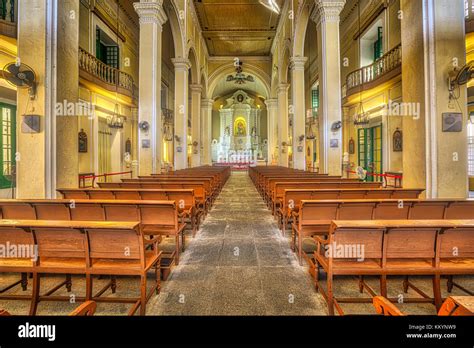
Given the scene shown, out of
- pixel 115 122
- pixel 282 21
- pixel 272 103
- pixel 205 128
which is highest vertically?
pixel 282 21

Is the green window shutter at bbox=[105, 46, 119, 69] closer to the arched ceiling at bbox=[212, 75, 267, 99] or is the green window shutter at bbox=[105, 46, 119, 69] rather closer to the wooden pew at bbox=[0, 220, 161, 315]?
the wooden pew at bbox=[0, 220, 161, 315]

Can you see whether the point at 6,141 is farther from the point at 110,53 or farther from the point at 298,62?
the point at 298,62

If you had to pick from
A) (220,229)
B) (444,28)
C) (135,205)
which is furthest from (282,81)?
(135,205)

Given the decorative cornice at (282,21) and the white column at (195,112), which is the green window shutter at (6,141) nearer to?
the white column at (195,112)

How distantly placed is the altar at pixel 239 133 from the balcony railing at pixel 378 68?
17152 millimetres

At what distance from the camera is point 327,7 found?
858cm

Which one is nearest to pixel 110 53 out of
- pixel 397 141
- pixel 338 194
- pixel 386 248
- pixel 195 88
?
pixel 195 88

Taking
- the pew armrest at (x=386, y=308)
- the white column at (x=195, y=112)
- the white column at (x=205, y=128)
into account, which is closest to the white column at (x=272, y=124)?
the white column at (x=205, y=128)

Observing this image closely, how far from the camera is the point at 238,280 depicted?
9.45 ft

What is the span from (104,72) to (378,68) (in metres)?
12.3

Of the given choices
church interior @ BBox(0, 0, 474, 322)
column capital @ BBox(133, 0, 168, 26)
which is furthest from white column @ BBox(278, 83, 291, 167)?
column capital @ BBox(133, 0, 168, 26)

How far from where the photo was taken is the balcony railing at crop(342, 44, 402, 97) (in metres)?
9.70

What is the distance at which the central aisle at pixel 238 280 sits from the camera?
7.74ft

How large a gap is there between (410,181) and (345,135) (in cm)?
1092
